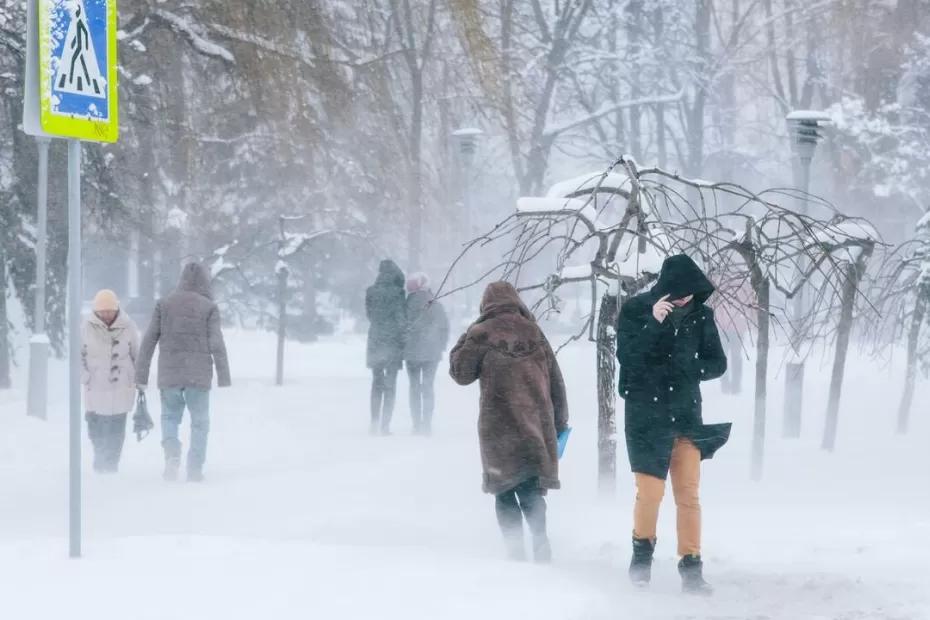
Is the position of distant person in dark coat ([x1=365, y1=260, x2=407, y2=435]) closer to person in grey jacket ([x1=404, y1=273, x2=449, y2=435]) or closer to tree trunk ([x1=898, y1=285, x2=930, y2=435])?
person in grey jacket ([x1=404, y1=273, x2=449, y2=435])

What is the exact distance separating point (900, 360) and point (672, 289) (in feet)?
59.0

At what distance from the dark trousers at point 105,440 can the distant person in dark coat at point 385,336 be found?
391cm

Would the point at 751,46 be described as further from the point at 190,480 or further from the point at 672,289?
the point at 672,289

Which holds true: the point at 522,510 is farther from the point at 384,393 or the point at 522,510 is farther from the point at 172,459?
the point at 384,393

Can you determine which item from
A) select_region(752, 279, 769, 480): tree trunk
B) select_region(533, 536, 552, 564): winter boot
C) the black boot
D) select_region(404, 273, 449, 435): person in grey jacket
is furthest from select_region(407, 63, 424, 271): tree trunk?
the black boot

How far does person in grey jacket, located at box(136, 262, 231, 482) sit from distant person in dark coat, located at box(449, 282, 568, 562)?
3983mm

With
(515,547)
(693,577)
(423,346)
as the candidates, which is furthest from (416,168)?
(693,577)

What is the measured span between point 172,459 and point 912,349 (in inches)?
311

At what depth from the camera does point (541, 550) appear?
7.30 meters

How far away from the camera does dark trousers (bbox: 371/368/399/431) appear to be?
14.9 metres

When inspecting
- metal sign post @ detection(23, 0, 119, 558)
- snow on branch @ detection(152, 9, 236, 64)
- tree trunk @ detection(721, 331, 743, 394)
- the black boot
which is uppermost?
snow on branch @ detection(152, 9, 236, 64)

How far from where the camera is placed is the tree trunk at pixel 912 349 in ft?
45.2

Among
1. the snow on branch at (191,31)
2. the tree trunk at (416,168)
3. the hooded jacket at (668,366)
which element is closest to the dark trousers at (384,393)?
the tree trunk at (416,168)

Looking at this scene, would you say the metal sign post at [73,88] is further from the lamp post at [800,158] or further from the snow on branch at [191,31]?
the lamp post at [800,158]
